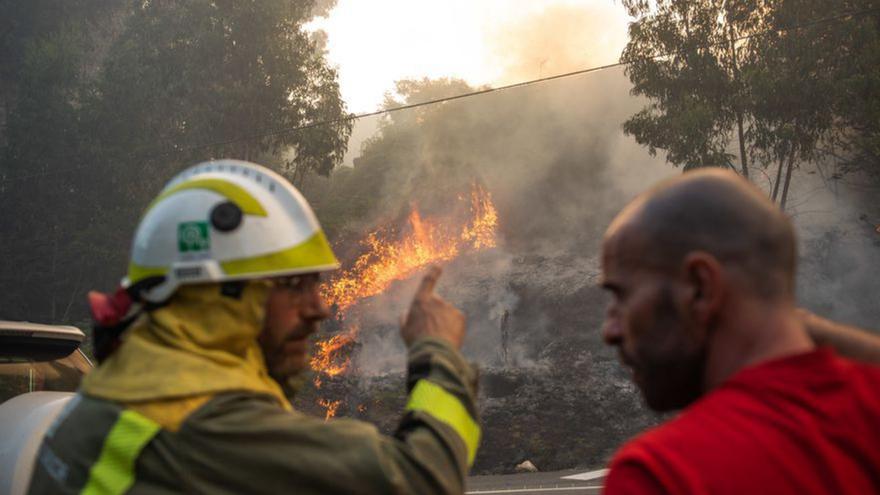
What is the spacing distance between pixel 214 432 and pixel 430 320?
0.63m

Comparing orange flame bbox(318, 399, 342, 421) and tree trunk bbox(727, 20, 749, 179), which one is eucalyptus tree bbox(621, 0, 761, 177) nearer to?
tree trunk bbox(727, 20, 749, 179)

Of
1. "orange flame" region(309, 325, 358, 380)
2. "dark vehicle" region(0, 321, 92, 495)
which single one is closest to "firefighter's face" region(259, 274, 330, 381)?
"dark vehicle" region(0, 321, 92, 495)

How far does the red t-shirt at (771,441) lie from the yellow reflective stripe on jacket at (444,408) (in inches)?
29.1

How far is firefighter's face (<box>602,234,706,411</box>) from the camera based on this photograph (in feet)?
5.29

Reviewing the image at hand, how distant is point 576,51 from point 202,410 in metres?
32.9

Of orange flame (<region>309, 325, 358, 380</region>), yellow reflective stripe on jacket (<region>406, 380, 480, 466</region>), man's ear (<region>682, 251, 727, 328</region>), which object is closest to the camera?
man's ear (<region>682, 251, 727, 328</region>)

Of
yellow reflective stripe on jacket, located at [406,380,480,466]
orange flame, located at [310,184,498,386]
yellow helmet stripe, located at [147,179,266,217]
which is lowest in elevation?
orange flame, located at [310,184,498,386]

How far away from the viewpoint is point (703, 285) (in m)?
1.57

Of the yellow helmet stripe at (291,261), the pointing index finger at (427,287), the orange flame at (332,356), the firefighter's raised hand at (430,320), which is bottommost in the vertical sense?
the orange flame at (332,356)

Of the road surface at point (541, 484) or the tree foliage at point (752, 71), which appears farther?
the tree foliage at point (752, 71)

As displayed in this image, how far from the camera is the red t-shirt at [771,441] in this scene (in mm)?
1381

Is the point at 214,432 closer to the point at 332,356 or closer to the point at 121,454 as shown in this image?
the point at 121,454

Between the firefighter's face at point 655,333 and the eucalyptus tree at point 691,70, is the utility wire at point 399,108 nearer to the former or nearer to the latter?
the eucalyptus tree at point 691,70

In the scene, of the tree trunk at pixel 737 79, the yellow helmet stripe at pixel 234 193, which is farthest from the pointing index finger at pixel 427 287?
the tree trunk at pixel 737 79
